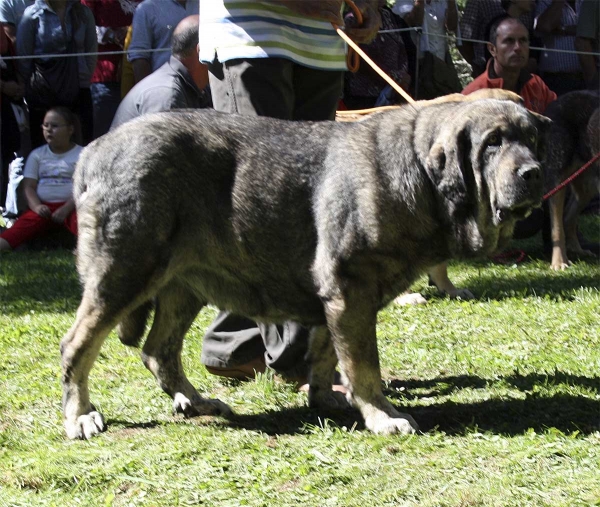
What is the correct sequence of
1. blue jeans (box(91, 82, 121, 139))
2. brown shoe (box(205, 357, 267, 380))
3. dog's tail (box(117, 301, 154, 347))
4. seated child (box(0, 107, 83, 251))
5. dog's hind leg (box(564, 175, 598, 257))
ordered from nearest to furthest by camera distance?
dog's tail (box(117, 301, 154, 347)) → brown shoe (box(205, 357, 267, 380)) → dog's hind leg (box(564, 175, 598, 257)) → seated child (box(0, 107, 83, 251)) → blue jeans (box(91, 82, 121, 139))

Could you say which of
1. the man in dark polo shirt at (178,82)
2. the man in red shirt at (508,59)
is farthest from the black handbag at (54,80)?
the man in red shirt at (508,59)

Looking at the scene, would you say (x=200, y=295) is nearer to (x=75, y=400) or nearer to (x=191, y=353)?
(x=75, y=400)

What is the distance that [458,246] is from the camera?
435 cm

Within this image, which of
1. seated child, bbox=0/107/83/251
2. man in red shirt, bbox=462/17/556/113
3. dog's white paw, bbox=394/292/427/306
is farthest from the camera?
seated child, bbox=0/107/83/251

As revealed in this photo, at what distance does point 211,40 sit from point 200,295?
1.36m

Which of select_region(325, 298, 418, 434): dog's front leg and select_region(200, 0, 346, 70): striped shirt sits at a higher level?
select_region(200, 0, 346, 70): striped shirt

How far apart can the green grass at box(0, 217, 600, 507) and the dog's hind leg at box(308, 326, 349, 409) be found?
0.31ft

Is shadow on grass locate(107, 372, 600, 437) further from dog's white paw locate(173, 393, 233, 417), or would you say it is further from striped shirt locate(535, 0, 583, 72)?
striped shirt locate(535, 0, 583, 72)

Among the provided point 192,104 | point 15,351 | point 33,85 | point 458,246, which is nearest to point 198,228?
point 458,246

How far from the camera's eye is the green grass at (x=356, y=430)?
145 inches

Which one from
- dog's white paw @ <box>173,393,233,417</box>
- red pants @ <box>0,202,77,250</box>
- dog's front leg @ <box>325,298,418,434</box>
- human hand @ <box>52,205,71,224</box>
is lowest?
red pants @ <box>0,202,77,250</box>

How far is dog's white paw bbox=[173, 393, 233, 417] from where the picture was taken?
473cm

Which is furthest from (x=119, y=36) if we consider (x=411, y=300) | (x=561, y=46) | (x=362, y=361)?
(x=362, y=361)

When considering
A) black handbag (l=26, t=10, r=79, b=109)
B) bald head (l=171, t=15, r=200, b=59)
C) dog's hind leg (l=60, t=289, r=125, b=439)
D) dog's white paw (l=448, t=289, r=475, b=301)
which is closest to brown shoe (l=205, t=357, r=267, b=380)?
dog's hind leg (l=60, t=289, r=125, b=439)
